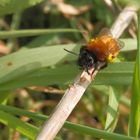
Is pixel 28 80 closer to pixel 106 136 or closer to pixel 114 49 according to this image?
pixel 114 49

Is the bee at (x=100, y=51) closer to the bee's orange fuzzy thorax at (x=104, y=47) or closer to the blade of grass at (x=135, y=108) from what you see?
the bee's orange fuzzy thorax at (x=104, y=47)

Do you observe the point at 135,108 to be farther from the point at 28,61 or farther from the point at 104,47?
the point at 28,61

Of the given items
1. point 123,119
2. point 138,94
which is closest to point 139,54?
point 138,94

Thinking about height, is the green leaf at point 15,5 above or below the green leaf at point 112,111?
above

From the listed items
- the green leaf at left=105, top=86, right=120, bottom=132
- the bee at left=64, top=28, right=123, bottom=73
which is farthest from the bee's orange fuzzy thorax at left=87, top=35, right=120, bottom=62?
the green leaf at left=105, top=86, right=120, bottom=132

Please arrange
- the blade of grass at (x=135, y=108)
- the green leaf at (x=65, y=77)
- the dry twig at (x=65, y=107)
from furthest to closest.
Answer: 1. the green leaf at (x=65, y=77)
2. the blade of grass at (x=135, y=108)
3. the dry twig at (x=65, y=107)

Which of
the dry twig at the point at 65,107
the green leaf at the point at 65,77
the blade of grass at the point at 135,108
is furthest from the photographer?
the green leaf at the point at 65,77

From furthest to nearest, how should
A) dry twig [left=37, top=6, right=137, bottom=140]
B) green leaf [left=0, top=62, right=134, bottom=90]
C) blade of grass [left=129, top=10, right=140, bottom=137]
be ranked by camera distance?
green leaf [left=0, top=62, right=134, bottom=90] < blade of grass [left=129, top=10, right=140, bottom=137] < dry twig [left=37, top=6, right=137, bottom=140]

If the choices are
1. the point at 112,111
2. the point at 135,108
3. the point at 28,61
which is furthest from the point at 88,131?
the point at 28,61

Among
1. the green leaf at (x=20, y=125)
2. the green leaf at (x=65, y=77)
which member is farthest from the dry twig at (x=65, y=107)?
the green leaf at (x=20, y=125)

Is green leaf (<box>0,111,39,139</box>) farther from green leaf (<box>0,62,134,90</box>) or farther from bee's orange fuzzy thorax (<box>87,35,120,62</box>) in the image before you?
bee's orange fuzzy thorax (<box>87,35,120,62</box>)
